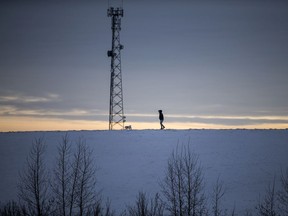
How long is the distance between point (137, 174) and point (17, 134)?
11.3 metres

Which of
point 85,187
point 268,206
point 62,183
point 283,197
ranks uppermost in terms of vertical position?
point 62,183

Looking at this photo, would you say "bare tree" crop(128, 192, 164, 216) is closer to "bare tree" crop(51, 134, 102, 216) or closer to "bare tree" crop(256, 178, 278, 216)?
"bare tree" crop(51, 134, 102, 216)

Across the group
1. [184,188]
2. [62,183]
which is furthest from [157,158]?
[62,183]

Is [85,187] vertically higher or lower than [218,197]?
higher

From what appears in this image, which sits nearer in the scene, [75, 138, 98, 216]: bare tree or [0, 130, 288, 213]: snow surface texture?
[75, 138, 98, 216]: bare tree

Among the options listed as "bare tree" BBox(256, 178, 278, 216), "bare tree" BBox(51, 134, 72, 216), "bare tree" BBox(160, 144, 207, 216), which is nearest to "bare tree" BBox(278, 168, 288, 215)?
"bare tree" BBox(256, 178, 278, 216)

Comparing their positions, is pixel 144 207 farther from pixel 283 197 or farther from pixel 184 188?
pixel 283 197

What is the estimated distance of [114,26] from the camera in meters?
33.8

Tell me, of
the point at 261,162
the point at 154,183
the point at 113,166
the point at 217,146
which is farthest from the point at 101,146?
the point at 261,162

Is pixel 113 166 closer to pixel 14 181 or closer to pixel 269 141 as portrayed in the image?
pixel 14 181

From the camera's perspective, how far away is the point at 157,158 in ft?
93.4

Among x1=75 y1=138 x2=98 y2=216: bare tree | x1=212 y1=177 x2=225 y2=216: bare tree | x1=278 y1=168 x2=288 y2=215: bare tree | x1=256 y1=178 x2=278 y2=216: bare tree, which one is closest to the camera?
x1=256 y1=178 x2=278 y2=216: bare tree

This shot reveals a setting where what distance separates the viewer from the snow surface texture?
2612cm

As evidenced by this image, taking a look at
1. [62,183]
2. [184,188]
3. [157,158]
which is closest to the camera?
[62,183]
